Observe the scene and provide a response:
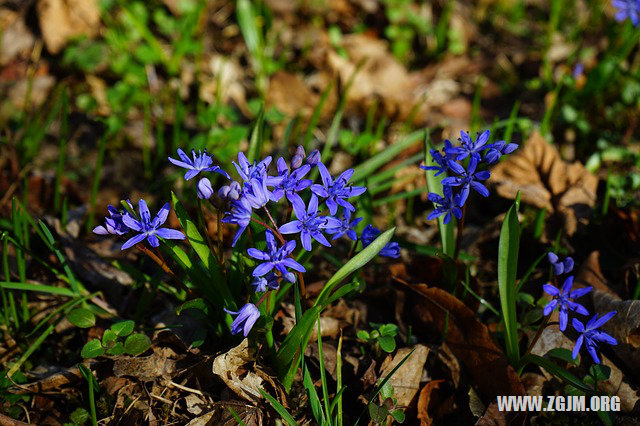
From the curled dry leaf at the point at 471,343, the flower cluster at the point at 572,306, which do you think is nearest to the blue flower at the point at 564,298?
the flower cluster at the point at 572,306

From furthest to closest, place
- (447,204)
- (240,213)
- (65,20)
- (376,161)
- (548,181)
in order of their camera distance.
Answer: (65,20), (548,181), (376,161), (447,204), (240,213)

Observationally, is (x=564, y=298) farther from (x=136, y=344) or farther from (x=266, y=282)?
(x=136, y=344)

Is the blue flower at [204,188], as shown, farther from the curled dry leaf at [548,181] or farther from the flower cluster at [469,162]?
the curled dry leaf at [548,181]

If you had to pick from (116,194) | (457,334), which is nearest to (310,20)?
(116,194)

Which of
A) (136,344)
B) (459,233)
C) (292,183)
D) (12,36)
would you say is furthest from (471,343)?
(12,36)

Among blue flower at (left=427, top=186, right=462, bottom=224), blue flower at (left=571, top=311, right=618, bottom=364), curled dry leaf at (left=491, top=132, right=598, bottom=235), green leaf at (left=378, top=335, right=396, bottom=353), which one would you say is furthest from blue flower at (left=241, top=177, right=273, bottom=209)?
curled dry leaf at (left=491, top=132, right=598, bottom=235)

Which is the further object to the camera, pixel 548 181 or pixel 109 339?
pixel 548 181

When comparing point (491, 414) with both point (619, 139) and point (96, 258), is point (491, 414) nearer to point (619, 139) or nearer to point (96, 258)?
point (96, 258)
